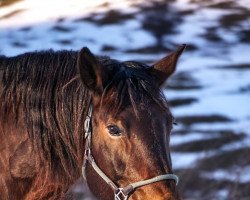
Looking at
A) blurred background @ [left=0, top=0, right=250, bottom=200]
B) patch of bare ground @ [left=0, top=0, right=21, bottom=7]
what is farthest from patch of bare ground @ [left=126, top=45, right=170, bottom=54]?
patch of bare ground @ [left=0, top=0, right=21, bottom=7]

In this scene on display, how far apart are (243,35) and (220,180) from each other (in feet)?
35.0

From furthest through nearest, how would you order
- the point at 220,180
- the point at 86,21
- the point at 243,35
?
the point at 86,21 → the point at 243,35 → the point at 220,180

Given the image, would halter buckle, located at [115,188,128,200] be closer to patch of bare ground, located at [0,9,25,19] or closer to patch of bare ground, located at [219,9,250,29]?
patch of bare ground, located at [219,9,250,29]

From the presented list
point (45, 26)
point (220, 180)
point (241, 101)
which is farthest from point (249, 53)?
point (220, 180)

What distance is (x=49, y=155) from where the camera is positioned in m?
3.19

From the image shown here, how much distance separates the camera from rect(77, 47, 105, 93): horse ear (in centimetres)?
289

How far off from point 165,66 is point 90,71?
43cm

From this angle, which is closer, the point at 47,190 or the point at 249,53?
the point at 47,190

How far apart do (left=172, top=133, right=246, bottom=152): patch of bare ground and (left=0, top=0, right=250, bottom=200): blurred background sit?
0.02m

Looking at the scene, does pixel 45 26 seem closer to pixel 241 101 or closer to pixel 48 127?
Answer: pixel 241 101

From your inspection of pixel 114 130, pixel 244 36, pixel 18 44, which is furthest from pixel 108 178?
pixel 244 36

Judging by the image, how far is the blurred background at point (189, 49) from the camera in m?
9.13

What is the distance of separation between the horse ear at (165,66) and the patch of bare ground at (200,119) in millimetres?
8097

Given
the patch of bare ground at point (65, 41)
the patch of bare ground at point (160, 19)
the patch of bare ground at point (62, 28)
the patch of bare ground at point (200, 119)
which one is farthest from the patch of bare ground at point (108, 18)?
the patch of bare ground at point (200, 119)
